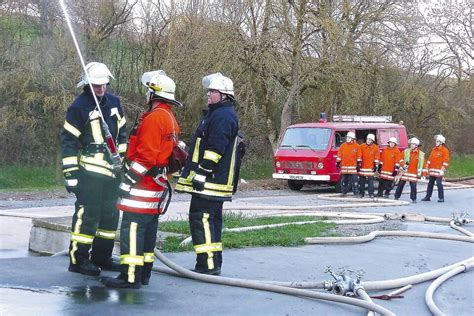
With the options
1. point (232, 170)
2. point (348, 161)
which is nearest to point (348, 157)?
point (348, 161)

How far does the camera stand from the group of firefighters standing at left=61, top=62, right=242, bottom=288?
6.05m

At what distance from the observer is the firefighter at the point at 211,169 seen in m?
6.55

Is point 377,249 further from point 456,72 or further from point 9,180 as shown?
point 456,72

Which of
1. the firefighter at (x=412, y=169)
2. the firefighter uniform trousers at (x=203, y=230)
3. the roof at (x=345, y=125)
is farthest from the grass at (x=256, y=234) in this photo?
the roof at (x=345, y=125)

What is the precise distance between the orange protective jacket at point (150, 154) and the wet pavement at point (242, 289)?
705 millimetres

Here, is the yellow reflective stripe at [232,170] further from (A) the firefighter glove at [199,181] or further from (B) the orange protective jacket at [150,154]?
(B) the orange protective jacket at [150,154]

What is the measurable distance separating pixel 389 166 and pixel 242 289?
42.5 ft

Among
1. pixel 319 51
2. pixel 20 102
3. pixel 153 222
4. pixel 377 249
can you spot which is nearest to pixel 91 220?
pixel 153 222

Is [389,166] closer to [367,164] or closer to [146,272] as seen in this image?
[367,164]

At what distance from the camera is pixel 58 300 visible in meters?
5.38

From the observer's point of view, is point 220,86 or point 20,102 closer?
point 220,86

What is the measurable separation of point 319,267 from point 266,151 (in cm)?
2089

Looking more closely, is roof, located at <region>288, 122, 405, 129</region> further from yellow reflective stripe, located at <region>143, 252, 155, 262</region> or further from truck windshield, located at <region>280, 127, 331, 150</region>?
yellow reflective stripe, located at <region>143, 252, 155, 262</region>


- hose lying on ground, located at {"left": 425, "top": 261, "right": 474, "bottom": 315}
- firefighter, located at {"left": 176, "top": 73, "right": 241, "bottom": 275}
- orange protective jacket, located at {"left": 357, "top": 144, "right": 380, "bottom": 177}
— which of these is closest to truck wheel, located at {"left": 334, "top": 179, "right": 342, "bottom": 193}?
orange protective jacket, located at {"left": 357, "top": 144, "right": 380, "bottom": 177}
